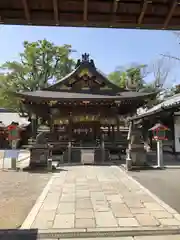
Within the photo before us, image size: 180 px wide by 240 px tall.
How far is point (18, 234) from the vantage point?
13.8 feet

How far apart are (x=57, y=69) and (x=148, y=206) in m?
30.7

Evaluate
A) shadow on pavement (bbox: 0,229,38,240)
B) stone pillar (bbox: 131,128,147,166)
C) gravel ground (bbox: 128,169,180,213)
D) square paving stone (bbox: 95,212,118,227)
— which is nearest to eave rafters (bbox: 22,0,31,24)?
shadow on pavement (bbox: 0,229,38,240)

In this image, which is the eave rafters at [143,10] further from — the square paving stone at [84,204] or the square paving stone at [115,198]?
the square paving stone at [115,198]

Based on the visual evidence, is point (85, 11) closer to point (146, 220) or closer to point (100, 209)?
point (146, 220)

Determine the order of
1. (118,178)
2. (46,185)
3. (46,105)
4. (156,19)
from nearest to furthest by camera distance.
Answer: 1. (156,19)
2. (46,185)
3. (118,178)
4. (46,105)

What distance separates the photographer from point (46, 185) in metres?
8.59

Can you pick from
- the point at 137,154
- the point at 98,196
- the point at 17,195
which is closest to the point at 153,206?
the point at 98,196

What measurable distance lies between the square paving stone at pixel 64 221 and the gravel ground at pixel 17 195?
0.70 metres

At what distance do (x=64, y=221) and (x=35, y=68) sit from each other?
102 feet

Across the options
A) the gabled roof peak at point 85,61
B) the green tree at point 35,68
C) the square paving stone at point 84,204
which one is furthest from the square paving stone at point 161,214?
the green tree at point 35,68

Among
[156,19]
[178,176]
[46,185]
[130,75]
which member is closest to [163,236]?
[156,19]

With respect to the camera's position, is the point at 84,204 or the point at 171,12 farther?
the point at 84,204

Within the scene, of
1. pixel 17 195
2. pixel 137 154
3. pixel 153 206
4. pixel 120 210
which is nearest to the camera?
pixel 120 210

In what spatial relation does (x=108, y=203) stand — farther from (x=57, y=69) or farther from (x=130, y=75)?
(x=130, y=75)
